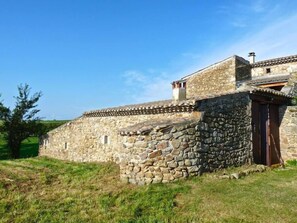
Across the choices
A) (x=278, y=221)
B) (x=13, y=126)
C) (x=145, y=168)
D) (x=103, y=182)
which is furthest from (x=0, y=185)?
(x=13, y=126)

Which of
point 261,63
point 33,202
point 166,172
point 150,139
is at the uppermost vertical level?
point 261,63

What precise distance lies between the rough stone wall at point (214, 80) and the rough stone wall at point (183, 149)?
425 inches

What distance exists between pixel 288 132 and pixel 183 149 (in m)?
6.78

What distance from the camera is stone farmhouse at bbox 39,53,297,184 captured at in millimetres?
8734

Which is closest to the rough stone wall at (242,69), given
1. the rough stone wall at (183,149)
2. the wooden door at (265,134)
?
the wooden door at (265,134)

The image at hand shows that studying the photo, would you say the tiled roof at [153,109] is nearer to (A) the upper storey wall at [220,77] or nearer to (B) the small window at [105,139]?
(B) the small window at [105,139]

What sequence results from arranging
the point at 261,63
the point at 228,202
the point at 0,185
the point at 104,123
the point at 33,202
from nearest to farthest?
the point at 228,202 < the point at 33,202 < the point at 0,185 < the point at 104,123 < the point at 261,63

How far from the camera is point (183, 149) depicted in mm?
8781

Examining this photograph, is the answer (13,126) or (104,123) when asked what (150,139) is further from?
(13,126)

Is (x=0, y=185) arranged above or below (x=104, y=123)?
below

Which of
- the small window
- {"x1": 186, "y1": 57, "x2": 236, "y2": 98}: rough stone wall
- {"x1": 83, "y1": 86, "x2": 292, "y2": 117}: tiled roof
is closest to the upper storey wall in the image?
{"x1": 186, "y1": 57, "x2": 236, "y2": 98}: rough stone wall

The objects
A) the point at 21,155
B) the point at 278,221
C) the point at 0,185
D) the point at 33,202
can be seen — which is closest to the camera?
the point at 278,221

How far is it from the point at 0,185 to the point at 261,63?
1889 cm

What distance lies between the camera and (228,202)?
6.85m
